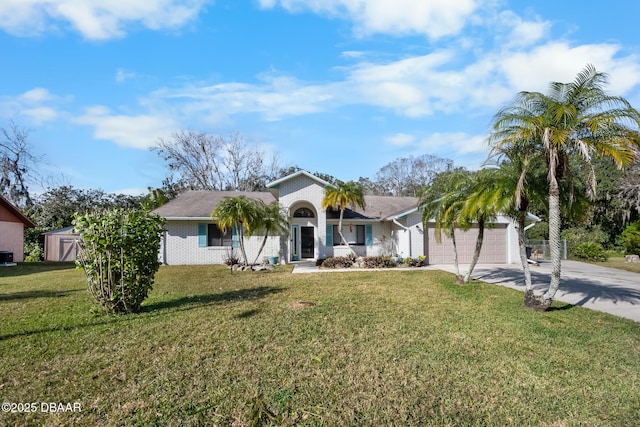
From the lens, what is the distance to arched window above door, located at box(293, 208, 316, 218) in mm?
20134

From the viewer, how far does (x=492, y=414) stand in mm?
3473

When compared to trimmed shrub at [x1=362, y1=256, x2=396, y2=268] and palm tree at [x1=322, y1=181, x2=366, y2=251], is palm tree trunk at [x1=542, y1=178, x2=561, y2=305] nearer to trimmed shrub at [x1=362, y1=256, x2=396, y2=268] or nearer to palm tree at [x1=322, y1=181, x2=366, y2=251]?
trimmed shrub at [x1=362, y1=256, x2=396, y2=268]

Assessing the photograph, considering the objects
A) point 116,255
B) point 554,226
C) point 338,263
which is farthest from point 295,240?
point 554,226

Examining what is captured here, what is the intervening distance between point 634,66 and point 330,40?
8868 mm

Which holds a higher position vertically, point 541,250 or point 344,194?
point 344,194

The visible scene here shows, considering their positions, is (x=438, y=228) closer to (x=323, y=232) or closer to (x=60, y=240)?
(x=323, y=232)

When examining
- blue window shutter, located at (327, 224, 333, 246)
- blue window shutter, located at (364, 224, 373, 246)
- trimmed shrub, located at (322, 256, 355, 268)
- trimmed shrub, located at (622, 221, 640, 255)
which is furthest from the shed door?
trimmed shrub, located at (622, 221, 640, 255)

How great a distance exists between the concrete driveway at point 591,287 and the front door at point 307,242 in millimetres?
9115

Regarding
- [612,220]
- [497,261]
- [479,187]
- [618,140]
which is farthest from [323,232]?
[612,220]

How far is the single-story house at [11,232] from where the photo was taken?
69.7 ft

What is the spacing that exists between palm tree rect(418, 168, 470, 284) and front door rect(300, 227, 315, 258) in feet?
30.2

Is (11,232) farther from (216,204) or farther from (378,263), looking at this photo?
(378,263)

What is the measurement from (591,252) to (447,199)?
52.4ft

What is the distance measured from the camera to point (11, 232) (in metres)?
22.2
